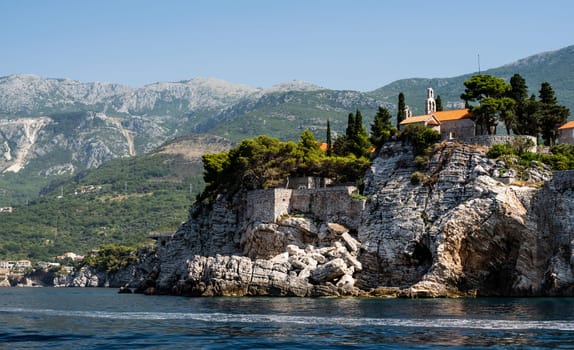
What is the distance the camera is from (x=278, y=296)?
71250mm

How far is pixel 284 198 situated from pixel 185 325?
3494cm

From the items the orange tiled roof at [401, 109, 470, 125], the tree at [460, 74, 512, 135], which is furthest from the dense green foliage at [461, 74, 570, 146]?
the orange tiled roof at [401, 109, 470, 125]

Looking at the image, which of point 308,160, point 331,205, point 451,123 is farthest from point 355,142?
point 331,205

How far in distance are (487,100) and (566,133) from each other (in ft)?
27.0

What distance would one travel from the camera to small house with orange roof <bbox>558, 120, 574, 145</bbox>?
78312mm

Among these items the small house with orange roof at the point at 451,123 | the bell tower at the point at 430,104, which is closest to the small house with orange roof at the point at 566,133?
the small house with orange roof at the point at 451,123

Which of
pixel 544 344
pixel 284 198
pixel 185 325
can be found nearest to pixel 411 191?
pixel 284 198

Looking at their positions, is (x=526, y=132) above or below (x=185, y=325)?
above

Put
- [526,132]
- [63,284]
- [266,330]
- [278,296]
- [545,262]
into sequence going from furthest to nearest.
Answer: [63,284], [526,132], [278,296], [545,262], [266,330]

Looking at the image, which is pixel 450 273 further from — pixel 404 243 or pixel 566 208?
pixel 566 208

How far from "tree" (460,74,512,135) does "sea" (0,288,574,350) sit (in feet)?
67.7

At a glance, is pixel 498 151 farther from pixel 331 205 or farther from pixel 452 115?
pixel 331 205

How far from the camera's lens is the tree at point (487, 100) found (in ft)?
252

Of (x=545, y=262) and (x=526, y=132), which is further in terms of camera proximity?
(x=526, y=132)
